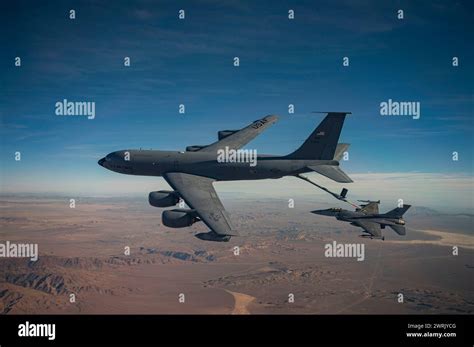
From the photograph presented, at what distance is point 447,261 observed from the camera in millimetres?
193375

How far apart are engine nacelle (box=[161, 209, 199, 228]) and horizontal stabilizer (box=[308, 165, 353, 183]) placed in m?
16.6

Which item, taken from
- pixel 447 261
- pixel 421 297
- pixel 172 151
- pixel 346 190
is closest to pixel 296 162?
pixel 346 190

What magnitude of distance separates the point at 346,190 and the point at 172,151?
69.7 ft

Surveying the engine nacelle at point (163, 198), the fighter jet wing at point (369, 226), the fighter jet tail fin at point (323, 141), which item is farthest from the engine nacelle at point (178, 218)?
the fighter jet wing at point (369, 226)

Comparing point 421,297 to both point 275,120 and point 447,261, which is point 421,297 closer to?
point 447,261

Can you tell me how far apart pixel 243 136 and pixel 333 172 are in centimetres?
1515

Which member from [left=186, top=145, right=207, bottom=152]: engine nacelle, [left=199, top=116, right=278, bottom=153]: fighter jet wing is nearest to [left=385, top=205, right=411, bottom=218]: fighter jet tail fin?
[left=199, top=116, right=278, bottom=153]: fighter jet wing

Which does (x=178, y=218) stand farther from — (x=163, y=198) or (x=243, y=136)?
(x=243, y=136)

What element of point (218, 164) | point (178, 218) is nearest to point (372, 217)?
point (218, 164)

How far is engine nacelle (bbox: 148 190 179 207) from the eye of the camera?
1630 inches

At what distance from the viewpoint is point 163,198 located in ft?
136

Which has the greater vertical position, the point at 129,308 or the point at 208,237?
the point at 208,237

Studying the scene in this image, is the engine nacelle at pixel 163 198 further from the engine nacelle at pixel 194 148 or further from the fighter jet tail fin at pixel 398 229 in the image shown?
the fighter jet tail fin at pixel 398 229

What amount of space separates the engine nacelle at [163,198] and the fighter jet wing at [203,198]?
1.09 meters
